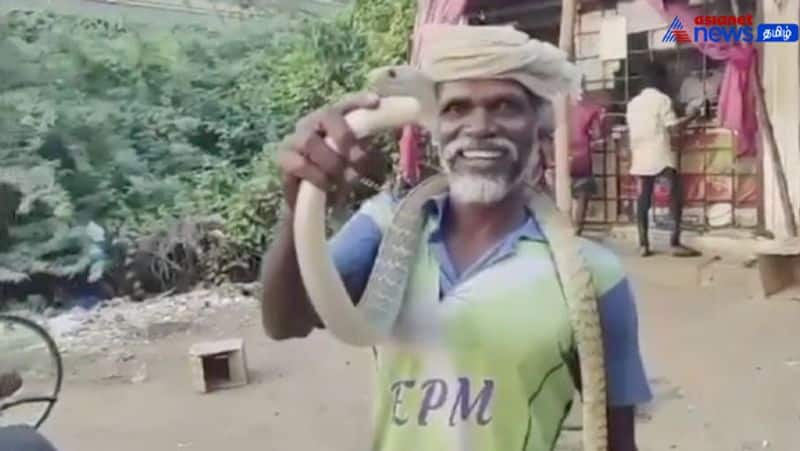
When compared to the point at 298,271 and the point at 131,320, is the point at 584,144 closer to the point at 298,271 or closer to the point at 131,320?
the point at 131,320

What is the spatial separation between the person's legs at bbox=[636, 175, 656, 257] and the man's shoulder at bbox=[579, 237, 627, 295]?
6.46 m

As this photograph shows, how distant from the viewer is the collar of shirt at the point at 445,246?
1.17 m

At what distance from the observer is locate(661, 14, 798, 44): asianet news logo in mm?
7164

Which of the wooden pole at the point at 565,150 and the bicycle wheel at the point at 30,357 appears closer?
the wooden pole at the point at 565,150

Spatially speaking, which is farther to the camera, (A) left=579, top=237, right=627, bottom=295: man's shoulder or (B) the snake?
(A) left=579, top=237, right=627, bottom=295: man's shoulder

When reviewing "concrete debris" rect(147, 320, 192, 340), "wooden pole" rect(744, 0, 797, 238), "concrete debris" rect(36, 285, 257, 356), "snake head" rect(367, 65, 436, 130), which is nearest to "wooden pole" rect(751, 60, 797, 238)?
"wooden pole" rect(744, 0, 797, 238)

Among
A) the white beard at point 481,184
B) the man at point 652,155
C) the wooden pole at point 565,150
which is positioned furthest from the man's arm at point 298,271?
the man at point 652,155

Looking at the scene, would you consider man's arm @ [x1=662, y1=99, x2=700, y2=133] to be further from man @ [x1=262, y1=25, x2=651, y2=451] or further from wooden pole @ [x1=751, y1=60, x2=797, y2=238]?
man @ [x1=262, y1=25, x2=651, y2=451]

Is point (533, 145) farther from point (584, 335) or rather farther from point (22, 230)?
point (22, 230)

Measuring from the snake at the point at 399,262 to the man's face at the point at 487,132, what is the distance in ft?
0.10

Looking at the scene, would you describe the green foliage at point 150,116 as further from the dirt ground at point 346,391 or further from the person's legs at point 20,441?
the person's legs at point 20,441

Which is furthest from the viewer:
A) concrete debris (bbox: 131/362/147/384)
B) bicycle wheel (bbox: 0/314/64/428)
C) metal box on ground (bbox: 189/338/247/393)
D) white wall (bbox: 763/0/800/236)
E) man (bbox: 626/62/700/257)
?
man (bbox: 626/62/700/257)

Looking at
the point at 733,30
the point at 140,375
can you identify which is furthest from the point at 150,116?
the point at 733,30

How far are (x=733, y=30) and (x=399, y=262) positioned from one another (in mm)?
6840
